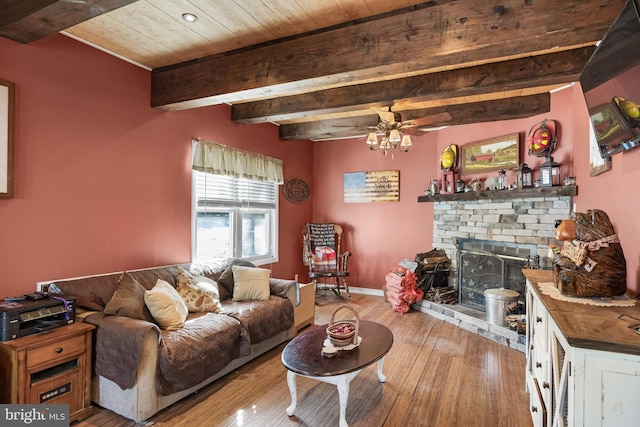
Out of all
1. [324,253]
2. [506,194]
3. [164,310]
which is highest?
[506,194]

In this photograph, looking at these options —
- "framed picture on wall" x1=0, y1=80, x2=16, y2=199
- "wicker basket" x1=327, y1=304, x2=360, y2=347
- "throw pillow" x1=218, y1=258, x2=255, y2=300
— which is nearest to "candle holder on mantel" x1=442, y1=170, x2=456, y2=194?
"wicker basket" x1=327, y1=304, x2=360, y2=347

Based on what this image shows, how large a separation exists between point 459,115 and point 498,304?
2.24 metres

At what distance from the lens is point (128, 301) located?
96.2 inches

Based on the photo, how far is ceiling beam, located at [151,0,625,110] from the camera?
1834 mm

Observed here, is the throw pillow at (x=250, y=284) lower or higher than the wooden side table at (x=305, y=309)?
higher

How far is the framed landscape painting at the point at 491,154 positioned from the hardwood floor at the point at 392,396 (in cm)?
219

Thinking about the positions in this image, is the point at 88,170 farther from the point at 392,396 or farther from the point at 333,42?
the point at 392,396

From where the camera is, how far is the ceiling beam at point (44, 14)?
69.2 inches

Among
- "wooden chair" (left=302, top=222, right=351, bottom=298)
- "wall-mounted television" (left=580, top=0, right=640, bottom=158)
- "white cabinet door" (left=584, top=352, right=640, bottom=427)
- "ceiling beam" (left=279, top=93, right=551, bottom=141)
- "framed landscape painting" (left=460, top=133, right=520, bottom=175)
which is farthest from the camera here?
"wooden chair" (left=302, top=222, right=351, bottom=298)

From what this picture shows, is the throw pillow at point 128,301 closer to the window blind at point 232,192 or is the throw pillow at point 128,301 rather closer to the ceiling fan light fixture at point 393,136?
the window blind at point 232,192

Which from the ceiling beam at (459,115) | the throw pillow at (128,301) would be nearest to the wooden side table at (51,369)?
the throw pillow at (128,301)

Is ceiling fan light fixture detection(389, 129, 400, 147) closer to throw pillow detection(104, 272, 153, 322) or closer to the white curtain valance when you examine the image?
the white curtain valance

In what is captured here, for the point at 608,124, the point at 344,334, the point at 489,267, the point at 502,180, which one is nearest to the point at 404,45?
the point at 608,124

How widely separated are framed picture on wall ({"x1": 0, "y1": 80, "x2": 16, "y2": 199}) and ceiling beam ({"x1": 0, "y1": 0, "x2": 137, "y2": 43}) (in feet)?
1.19
